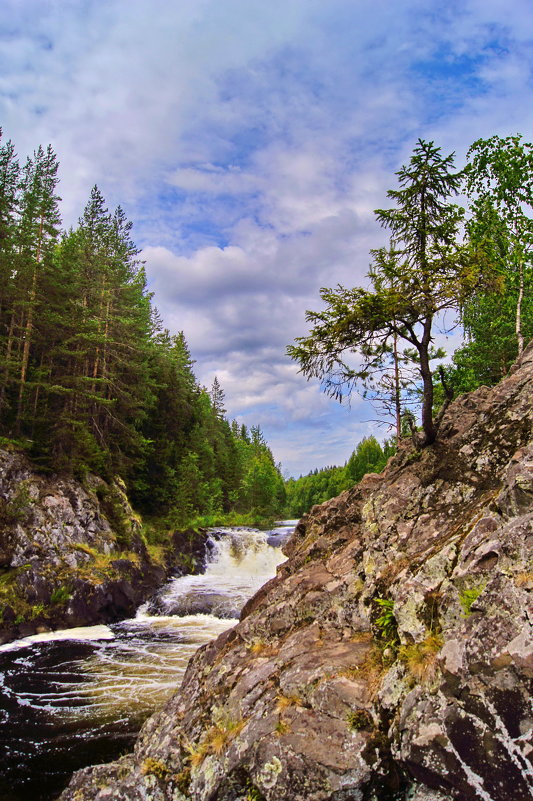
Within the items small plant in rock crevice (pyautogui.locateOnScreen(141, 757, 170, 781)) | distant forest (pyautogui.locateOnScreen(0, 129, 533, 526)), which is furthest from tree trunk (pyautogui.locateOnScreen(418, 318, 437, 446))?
small plant in rock crevice (pyautogui.locateOnScreen(141, 757, 170, 781))

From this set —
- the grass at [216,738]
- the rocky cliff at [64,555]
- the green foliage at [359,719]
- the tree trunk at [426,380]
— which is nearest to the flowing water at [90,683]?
the rocky cliff at [64,555]

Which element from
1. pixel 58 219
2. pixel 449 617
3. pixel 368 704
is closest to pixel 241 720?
pixel 368 704

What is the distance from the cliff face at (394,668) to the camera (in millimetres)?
4551

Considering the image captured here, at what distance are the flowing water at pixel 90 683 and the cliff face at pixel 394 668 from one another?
3077 millimetres

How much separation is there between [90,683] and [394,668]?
12.0 m

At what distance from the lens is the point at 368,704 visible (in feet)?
18.7

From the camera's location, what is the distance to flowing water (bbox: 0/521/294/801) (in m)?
9.60

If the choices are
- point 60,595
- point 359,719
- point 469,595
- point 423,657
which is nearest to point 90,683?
point 60,595

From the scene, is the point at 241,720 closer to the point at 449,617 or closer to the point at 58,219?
the point at 449,617

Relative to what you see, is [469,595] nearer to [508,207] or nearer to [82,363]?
[508,207]

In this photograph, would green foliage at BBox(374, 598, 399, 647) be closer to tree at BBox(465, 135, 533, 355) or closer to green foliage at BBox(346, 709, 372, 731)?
green foliage at BBox(346, 709, 372, 731)

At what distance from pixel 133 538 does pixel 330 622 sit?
21219mm

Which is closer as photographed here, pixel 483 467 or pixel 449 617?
pixel 449 617

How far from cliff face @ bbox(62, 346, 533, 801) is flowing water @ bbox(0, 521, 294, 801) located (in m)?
3.08
